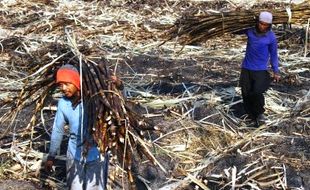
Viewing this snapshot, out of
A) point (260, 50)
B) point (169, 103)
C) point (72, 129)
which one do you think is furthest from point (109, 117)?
point (169, 103)

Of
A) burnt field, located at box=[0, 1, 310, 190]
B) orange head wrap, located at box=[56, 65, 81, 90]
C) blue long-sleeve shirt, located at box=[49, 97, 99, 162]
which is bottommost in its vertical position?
burnt field, located at box=[0, 1, 310, 190]

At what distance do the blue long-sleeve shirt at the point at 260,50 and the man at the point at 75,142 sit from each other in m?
2.38

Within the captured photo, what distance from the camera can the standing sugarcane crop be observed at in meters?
4.09

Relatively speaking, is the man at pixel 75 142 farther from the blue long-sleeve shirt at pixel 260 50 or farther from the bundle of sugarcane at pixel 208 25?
the bundle of sugarcane at pixel 208 25

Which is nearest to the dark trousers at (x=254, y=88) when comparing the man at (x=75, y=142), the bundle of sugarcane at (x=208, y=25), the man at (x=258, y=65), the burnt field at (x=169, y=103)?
the man at (x=258, y=65)

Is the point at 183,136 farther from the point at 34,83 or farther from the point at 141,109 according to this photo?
the point at 34,83

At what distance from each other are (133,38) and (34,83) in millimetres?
4866

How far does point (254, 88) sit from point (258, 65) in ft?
0.83

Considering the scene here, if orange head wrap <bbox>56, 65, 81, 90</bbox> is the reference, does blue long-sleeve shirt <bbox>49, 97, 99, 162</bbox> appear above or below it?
below

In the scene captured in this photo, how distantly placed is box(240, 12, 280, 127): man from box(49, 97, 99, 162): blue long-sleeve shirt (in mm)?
2465

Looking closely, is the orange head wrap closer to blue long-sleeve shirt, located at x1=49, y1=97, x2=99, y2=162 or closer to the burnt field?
blue long-sleeve shirt, located at x1=49, y1=97, x2=99, y2=162

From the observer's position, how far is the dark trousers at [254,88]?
243 inches

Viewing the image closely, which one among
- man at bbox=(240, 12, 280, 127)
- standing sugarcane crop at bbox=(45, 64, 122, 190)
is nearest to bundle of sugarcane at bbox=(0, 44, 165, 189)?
standing sugarcane crop at bbox=(45, 64, 122, 190)

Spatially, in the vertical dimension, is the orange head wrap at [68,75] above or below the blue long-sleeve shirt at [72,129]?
above
